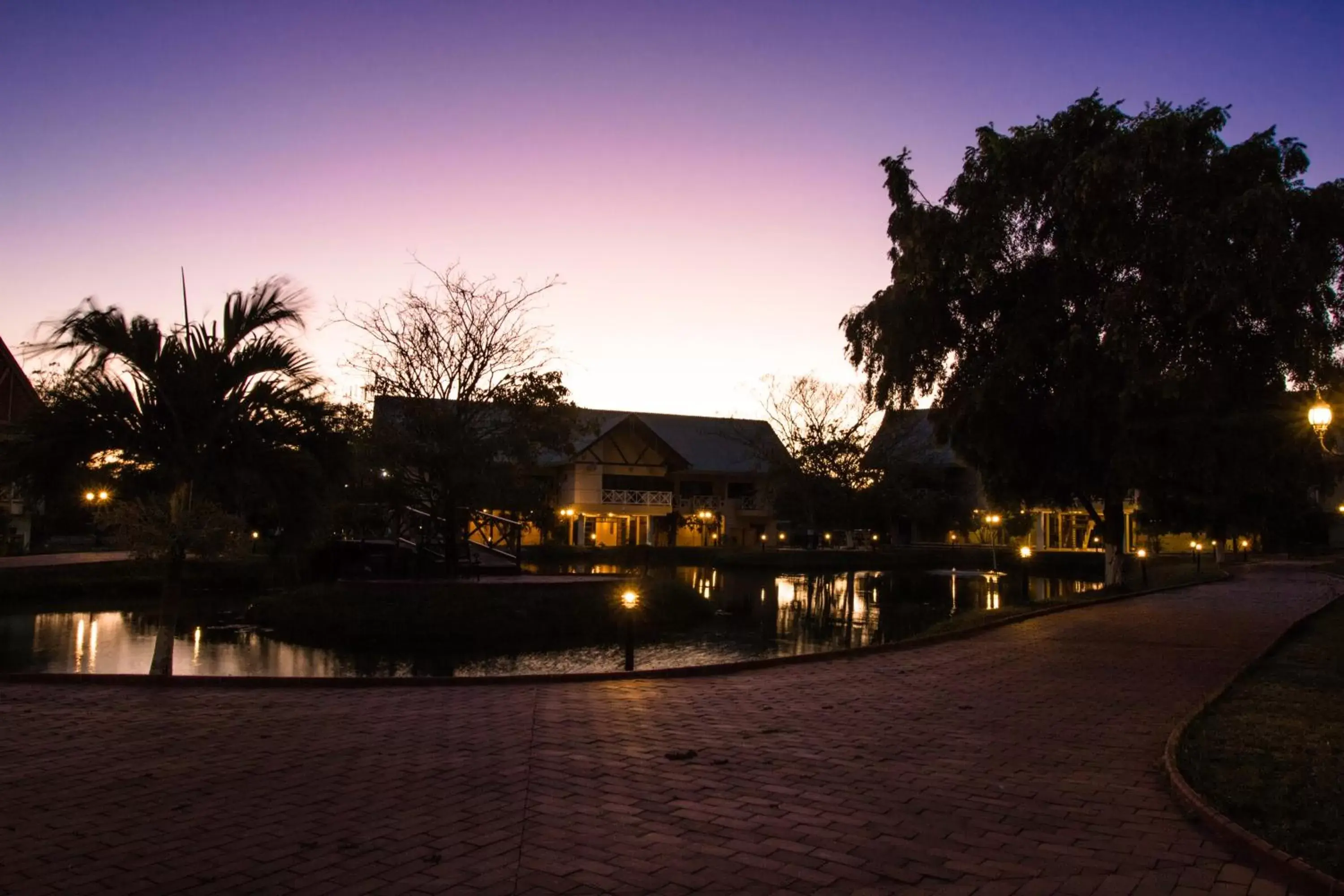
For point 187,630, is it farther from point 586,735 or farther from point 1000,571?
point 1000,571

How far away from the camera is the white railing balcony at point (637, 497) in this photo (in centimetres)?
4978

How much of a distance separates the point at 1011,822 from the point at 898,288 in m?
15.3

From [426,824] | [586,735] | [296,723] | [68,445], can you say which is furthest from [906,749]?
[68,445]

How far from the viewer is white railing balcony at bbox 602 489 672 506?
49.8 m

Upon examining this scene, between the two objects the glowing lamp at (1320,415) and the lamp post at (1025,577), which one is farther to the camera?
the lamp post at (1025,577)

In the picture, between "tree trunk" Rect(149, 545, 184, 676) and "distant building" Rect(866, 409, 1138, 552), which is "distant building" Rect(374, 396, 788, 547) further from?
"tree trunk" Rect(149, 545, 184, 676)

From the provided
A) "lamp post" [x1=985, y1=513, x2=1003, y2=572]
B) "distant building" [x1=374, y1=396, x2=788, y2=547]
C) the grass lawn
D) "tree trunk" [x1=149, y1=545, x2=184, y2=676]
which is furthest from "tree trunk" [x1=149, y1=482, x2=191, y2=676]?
"lamp post" [x1=985, y1=513, x2=1003, y2=572]

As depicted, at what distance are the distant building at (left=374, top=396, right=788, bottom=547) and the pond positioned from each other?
20696mm

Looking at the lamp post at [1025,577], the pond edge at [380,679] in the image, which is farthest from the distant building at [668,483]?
the pond edge at [380,679]

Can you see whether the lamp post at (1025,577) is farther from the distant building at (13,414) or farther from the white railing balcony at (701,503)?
the distant building at (13,414)

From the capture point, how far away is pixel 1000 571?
4244cm

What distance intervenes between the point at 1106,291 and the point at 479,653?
12545 millimetres

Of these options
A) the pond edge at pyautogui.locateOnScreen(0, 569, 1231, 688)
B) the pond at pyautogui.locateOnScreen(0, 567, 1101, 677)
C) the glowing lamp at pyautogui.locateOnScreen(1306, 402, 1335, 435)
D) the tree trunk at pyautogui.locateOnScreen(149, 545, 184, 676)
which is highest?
the glowing lamp at pyautogui.locateOnScreen(1306, 402, 1335, 435)

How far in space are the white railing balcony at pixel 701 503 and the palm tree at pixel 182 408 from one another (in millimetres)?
41722
